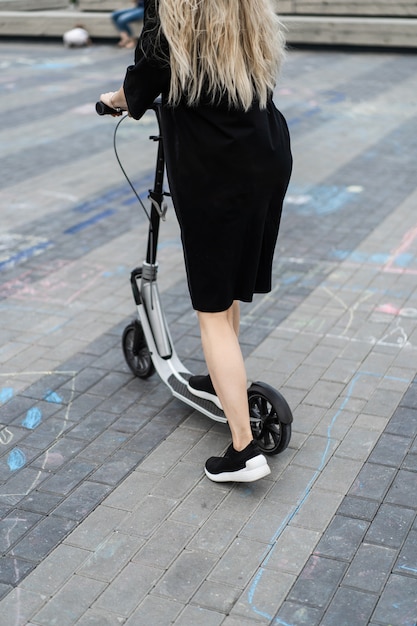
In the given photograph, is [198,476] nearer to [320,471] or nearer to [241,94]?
[320,471]

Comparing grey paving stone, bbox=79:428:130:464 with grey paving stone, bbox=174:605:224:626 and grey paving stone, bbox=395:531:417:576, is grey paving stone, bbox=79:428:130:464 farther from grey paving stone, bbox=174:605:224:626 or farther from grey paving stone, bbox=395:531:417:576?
grey paving stone, bbox=395:531:417:576

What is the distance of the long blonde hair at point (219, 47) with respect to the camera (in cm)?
322

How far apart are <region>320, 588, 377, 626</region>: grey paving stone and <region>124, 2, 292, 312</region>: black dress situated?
1.19 metres

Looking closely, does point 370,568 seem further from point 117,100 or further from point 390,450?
point 117,100

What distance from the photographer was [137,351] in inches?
180

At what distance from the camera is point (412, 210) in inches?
281

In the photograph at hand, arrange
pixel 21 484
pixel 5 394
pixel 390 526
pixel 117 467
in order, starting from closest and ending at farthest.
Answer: pixel 390 526
pixel 21 484
pixel 117 467
pixel 5 394

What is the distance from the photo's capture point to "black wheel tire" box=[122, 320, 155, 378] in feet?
14.8

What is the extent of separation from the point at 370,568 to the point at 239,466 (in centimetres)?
69

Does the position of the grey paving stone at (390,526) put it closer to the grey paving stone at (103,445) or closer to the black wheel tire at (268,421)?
the black wheel tire at (268,421)

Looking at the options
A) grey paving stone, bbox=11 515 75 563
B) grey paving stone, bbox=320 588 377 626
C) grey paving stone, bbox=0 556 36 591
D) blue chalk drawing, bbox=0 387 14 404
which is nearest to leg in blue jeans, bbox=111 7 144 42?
blue chalk drawing, bbox=0 387 14 404

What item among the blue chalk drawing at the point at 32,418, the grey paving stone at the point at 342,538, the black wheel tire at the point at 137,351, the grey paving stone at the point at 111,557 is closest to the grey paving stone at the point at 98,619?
the grey paving stone at the point at 111,557

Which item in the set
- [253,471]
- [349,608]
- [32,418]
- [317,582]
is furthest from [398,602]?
[32,418]

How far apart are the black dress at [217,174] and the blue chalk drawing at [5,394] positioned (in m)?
1.29
